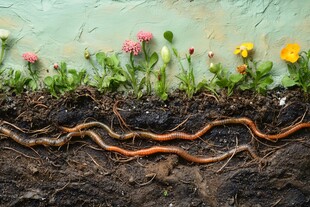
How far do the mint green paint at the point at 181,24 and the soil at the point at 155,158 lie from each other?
23cm

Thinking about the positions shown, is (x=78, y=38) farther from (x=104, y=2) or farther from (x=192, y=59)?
(x=192, y=59)

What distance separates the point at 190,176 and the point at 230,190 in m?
0.20

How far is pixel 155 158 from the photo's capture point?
2.67 m

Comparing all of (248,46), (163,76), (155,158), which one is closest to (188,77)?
(163,76)

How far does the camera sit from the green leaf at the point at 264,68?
268cm

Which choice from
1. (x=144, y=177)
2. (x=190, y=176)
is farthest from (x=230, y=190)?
(x=144, y=177)

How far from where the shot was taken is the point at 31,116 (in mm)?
2717

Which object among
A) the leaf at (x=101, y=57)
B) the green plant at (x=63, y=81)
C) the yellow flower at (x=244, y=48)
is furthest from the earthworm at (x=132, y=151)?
the yellow flower at (x=244, y=48)

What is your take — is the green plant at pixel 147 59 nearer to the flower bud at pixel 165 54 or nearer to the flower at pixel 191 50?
the flower bud at pixel 165 54

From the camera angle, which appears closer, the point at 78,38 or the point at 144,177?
the point at 144,177

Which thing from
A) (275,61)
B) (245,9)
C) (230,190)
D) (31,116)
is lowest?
(230,190)

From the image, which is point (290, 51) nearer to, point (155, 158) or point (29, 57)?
point (155, 158)

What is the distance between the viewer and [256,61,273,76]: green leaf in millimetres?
2676

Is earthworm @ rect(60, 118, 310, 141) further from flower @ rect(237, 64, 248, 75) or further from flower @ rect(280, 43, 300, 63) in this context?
flower @ rect(280, 43, 300, 63)
